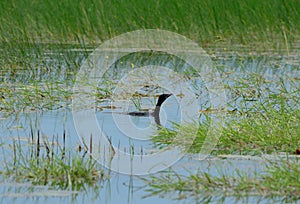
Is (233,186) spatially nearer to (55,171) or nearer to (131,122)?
(55,171)

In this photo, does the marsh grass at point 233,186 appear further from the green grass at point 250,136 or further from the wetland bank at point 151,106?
the green grass at point 250,136

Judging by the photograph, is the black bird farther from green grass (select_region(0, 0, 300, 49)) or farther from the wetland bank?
green grass (select_region(0, 0, 300, 49))

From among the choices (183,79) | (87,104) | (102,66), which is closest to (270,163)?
(87,104)

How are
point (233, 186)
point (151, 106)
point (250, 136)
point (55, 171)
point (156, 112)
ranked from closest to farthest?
point (233, 186) < point (55, 171) < point (250, 136) < point (156, 112) < point (151, 106)

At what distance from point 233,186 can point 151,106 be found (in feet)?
12.2

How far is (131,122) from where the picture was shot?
8.02m

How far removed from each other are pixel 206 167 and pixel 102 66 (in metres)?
5.37

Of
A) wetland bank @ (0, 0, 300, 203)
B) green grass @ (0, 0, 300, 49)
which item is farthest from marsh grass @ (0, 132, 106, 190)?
green grass @ (0, 0, 300, 49)

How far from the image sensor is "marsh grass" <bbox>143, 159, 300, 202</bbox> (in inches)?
201

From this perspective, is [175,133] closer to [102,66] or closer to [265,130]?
[265,130]

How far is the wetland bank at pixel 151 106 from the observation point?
17.3ft

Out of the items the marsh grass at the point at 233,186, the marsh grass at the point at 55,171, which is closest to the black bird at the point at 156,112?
the marsh grass at the point at 55,171

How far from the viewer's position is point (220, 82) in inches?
371

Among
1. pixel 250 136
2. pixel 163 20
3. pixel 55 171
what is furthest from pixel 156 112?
pixel 163 20
